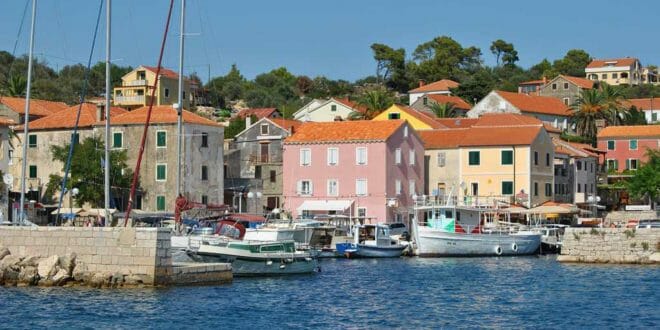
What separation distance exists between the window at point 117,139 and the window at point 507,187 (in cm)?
2621

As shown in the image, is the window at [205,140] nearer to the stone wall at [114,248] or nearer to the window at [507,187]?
the window at [507,187]

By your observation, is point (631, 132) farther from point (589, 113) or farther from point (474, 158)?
point (474, 158)

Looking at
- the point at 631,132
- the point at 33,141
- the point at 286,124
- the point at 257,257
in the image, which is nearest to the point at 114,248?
the point at 257,257

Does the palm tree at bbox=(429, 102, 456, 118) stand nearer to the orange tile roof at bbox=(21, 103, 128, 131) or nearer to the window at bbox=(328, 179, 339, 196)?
the window at bbox=(328, 179, 339, 196)

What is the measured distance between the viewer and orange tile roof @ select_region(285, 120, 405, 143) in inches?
2977

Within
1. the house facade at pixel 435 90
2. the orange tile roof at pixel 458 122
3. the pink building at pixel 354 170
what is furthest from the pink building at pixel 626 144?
the house facade at pixel 435 90

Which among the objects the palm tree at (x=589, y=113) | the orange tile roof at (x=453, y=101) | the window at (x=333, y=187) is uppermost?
the orange tile roof at (x=453, y=101)

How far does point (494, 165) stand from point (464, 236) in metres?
14.1

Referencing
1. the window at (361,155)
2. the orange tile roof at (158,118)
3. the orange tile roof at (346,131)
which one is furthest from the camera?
the orange tile roof at (346,131)

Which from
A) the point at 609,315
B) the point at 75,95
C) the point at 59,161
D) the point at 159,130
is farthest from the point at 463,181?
the point at 75,95

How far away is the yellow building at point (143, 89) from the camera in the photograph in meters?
105

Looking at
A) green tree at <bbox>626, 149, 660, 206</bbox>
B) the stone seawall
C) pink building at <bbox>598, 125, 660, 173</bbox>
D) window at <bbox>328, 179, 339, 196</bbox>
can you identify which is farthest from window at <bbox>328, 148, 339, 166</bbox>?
pink building at <bbox>598, 125, 660, 173</bbox>

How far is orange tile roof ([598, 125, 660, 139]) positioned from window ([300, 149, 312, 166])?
33.8 metres

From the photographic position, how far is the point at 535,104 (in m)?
110
